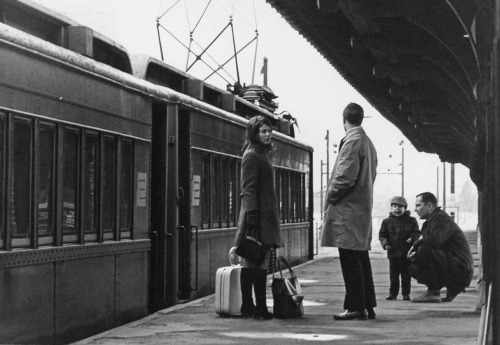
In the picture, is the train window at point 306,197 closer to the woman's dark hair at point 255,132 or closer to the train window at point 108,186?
the woman's dark hair at point 255,132

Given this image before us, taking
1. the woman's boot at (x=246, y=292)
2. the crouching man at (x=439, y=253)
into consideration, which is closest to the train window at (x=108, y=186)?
the woman's boot at (x=246, y=292)

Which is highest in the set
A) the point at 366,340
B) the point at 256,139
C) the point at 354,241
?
the point at 256,139

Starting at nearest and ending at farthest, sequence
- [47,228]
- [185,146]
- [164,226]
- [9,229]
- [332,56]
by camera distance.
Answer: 1. [9,229]
2. [47,228]
3. [164,226]
4. [185,146]
5. [332,56]

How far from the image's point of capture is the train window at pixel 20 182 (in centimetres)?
732

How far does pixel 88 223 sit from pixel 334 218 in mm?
1882

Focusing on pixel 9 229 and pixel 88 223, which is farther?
pixel 88 223

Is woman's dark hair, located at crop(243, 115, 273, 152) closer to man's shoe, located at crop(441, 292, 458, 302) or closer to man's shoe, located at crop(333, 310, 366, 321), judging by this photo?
man's shoe, located at crop(333, 310, 366, 321)

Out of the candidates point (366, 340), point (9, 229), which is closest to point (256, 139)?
point (366, 340)

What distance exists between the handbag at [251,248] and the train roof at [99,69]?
160 cm

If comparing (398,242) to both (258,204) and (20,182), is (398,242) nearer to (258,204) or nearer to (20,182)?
(258,204)

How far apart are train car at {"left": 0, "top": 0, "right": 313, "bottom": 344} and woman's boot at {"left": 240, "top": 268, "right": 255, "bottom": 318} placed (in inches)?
36.1

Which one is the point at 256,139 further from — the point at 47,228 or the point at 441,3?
the point at 441,3

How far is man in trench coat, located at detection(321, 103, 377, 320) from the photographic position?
9.40 m

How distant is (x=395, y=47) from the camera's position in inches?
586
